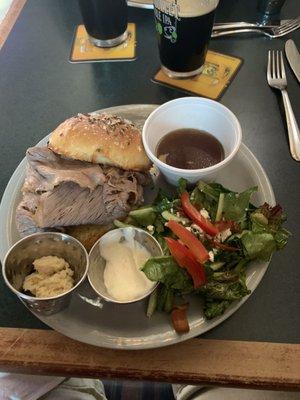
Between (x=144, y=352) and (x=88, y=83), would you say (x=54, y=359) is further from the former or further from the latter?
(x=88, y=83)

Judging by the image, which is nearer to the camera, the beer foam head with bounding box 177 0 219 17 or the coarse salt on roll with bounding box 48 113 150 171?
the coarse salt on roll with bounding box 48 113 150 171

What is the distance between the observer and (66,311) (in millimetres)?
851

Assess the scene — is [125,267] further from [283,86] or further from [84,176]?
[283,86]

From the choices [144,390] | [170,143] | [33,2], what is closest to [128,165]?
[170,143]

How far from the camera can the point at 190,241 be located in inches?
33.3

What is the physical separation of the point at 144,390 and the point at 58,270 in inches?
25.5

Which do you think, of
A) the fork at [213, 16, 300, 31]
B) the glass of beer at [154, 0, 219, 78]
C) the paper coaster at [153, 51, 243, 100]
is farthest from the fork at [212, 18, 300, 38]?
the glass of beer at [154, 0, 219, 78]

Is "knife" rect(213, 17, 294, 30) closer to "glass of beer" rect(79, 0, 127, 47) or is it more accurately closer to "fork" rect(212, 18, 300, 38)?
"fork" rect(212, 18, 300, 38)

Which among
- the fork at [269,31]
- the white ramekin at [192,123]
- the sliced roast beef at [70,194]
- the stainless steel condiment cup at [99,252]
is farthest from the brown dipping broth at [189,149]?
the fork at [269,31]

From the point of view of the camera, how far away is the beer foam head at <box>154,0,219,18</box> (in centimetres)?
114

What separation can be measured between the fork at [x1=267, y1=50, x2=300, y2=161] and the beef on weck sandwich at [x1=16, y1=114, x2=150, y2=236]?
1.53 feet

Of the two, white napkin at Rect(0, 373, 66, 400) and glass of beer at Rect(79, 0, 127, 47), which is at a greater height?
glass of beer at Rect(79, 0, 127, 47)

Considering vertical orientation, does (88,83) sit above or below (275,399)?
above

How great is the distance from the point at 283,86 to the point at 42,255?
951 mm
